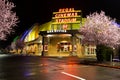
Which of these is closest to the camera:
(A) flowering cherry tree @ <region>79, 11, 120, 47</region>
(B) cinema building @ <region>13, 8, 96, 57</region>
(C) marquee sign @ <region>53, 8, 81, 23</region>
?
(A) flowering cherry tree @ <region>79, 11, 120, 47</region>

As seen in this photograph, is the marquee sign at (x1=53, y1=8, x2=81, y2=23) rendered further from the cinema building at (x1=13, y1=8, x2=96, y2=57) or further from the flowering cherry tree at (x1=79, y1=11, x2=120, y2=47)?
the flowering cherry tree at (x1=79, y1=11, x2=120, y2=47)

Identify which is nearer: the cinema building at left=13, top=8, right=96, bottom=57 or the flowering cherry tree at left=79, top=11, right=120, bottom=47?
the flowering cherry tree at left=79, top=11, right=120, bottom=47

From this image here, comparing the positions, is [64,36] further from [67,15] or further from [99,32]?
[99,32]

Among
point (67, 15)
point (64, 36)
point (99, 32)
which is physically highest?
point (67, 15)

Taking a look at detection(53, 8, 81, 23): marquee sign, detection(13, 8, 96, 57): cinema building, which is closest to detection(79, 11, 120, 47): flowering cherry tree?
detection(13, 8, 96, 57): cinema building

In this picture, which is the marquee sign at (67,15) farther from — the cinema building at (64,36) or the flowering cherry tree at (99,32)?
the flowering cherry tree at (99,32)

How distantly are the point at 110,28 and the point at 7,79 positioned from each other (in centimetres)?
2744

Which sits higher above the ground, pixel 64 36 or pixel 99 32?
pixel 64 36

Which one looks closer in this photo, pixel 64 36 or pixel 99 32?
pixel 99 32

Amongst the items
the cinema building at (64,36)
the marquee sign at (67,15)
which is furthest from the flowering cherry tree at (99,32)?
the marquee sign at (67,15)

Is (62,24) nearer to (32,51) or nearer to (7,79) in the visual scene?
(32,51)

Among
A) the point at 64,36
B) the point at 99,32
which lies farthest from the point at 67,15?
the point at 99,32

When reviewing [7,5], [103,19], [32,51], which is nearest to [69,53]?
[32,51]

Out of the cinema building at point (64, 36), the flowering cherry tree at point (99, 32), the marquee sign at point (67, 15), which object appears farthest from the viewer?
the marquee sign at point (67, 15)
